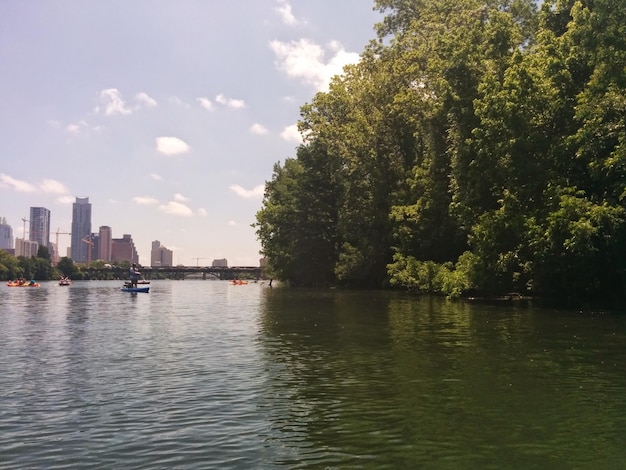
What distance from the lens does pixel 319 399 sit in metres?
14.2

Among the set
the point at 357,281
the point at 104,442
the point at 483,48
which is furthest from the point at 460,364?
the point at 357,281

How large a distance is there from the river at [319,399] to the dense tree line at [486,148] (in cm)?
1291

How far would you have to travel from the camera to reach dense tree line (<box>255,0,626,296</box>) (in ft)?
120

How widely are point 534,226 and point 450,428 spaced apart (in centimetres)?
2945

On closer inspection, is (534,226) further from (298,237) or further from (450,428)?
(298,237)

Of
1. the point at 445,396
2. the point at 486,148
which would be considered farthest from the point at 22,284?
the point at 445,396

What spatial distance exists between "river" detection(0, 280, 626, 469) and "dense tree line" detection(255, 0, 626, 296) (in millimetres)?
12910

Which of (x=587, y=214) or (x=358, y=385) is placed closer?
(x=358, y=385)

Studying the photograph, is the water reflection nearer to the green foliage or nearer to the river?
the river

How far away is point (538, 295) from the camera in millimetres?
47781

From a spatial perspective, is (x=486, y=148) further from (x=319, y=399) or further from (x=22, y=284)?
(x=22, y=284)

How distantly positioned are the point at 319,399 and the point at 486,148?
33.4 metres

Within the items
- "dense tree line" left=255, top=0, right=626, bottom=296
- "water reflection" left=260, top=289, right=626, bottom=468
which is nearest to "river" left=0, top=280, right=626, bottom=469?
"water reflection" left=260, top=289, right=626, bottom=468

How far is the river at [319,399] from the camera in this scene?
1006 centimetres
